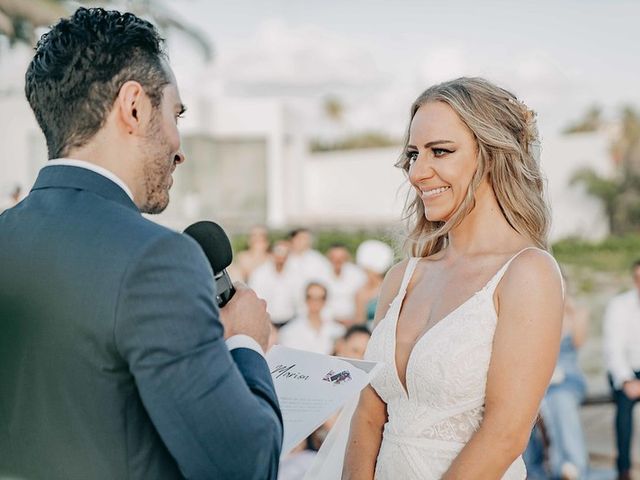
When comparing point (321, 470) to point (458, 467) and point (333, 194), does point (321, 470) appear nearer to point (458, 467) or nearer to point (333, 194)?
point (458, 467)

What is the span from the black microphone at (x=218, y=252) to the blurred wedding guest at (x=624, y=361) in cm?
643

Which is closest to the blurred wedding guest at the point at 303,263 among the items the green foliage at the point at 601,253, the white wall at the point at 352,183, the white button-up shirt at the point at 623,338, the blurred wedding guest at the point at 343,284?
the blurred wedding guest at the point at 343,284

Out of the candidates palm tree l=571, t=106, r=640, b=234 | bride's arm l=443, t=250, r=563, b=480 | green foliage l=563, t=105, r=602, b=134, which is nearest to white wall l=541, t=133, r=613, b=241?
palm tree l=571, t=106, r=640, b=234

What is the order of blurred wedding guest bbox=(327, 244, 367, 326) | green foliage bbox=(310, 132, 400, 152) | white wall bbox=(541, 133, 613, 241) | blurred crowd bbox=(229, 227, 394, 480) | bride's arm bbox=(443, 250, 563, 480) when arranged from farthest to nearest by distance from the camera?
green foliage bbox=(310, 132, 400, 152), white wall bbox=(541, 133, 613, 241), blurred wedding guest bbox=(327, 244, 367, 326), blurred crowd bbox=(229, 227, 394, 480), bride's arm bbox=(443, 250, 563, 480)

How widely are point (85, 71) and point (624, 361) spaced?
6989 mm

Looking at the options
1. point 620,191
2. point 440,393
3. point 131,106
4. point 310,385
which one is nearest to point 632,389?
point 440,393

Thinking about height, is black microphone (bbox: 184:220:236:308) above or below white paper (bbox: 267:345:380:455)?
above

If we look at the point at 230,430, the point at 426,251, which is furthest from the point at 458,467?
the point at 230,430

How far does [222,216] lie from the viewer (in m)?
30.0

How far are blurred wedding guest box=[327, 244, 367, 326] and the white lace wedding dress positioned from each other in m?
6.60

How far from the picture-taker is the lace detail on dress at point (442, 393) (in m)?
2.32

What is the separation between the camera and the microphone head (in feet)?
5.79

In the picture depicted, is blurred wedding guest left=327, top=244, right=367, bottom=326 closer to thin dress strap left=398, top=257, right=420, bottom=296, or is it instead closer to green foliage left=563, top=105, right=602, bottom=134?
thin dress strap left=398, top=257, right=420, bottom=296

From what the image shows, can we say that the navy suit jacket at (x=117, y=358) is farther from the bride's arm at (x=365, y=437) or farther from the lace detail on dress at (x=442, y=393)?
the bride's arm at (x=365, y=437)
